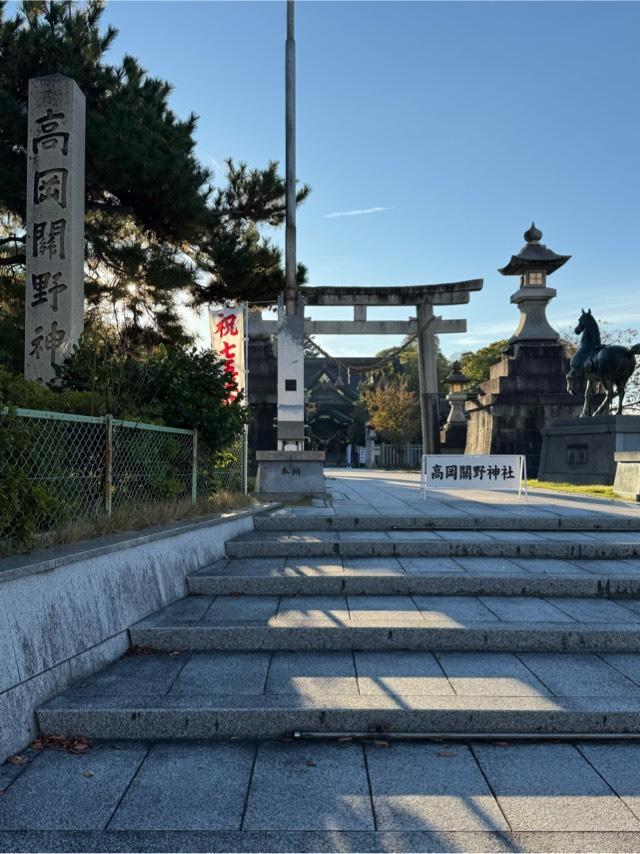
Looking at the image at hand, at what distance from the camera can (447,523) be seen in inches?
284

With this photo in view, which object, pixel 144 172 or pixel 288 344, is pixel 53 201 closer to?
pixel 144 172

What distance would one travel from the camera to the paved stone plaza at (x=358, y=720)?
2.58 m

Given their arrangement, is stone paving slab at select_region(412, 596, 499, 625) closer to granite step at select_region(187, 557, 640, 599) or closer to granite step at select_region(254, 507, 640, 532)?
granite step at select_region(187, 557, 640, 599)

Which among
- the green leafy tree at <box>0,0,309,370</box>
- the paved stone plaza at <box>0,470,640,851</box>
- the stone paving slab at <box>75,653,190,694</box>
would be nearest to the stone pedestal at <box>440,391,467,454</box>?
the green leafy tree at <box>0,0,309,370</box>

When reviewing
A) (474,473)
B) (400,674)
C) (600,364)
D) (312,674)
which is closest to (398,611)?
(400,674)

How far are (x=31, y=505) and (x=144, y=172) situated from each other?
8660 mm

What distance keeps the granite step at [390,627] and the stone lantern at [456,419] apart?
27658mm

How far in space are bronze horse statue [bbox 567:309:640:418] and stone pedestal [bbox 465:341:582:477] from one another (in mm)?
6109

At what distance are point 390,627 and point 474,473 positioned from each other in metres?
6.16

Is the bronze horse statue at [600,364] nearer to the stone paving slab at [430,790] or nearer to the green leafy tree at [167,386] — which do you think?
the green leafy tree at [167,386]

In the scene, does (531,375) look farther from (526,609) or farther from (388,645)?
(388,645)

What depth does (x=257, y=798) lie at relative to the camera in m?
2.78

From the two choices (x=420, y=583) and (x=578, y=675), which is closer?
(x=578, y=675)

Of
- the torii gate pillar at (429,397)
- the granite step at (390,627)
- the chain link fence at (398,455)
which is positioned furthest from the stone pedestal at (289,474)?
the chain link fence at (398,455)
